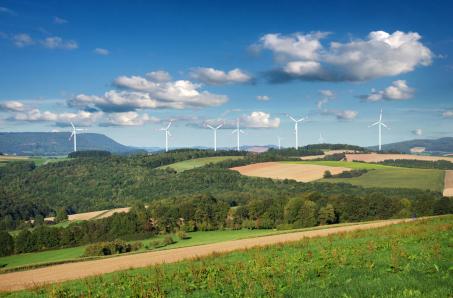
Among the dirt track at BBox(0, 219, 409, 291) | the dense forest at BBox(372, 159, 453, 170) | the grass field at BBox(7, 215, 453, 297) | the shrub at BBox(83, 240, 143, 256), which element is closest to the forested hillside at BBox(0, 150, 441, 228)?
the shrub at BBox(83, 240, 143, 256)

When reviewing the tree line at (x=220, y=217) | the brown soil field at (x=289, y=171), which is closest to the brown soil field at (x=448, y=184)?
the tree line at (x=220, y=217)

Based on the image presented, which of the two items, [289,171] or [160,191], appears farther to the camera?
[160,191]

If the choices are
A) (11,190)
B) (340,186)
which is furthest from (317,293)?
(11,190)

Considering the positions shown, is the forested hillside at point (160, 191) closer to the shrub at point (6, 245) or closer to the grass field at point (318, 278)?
the shrub at point (6, 245)

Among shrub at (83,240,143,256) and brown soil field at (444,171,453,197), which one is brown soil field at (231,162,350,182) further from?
shrub at (83,240,143,256)

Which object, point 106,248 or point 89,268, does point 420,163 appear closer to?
point 106,248

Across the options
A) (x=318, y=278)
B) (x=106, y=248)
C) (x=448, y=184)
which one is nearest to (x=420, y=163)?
(x=448, y=184)
